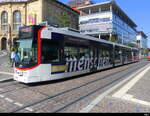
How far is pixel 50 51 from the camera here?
779 cm

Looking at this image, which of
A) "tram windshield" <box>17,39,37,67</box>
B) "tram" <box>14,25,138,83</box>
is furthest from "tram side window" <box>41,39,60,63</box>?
"tram windshield" <box>17,39,37,67</box>

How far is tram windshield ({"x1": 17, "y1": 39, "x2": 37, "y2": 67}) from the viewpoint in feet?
23.9

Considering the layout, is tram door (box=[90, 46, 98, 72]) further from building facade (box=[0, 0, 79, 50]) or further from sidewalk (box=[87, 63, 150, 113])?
building facade (box=[0, 0, 79, 50])

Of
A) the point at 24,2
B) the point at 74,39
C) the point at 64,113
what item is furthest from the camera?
the point at 24,2

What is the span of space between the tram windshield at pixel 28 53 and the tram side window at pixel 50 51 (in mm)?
438

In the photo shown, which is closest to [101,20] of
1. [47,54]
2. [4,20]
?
[4,20]

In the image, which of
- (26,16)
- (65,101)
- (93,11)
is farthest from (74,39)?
(93,11)

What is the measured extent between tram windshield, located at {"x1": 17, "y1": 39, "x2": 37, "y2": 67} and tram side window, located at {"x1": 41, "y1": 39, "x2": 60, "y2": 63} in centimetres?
44

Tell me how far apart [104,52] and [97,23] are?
39.6 meters

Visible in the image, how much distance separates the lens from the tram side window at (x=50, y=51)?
749 centimetres

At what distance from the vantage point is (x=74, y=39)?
31.2 ft

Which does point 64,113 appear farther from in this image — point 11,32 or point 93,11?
point 93,11

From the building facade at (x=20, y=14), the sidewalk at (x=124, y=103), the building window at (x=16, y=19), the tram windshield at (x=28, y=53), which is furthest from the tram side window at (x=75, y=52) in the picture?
the building window at (x=16, y=19)

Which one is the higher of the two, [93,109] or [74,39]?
[74,39]
